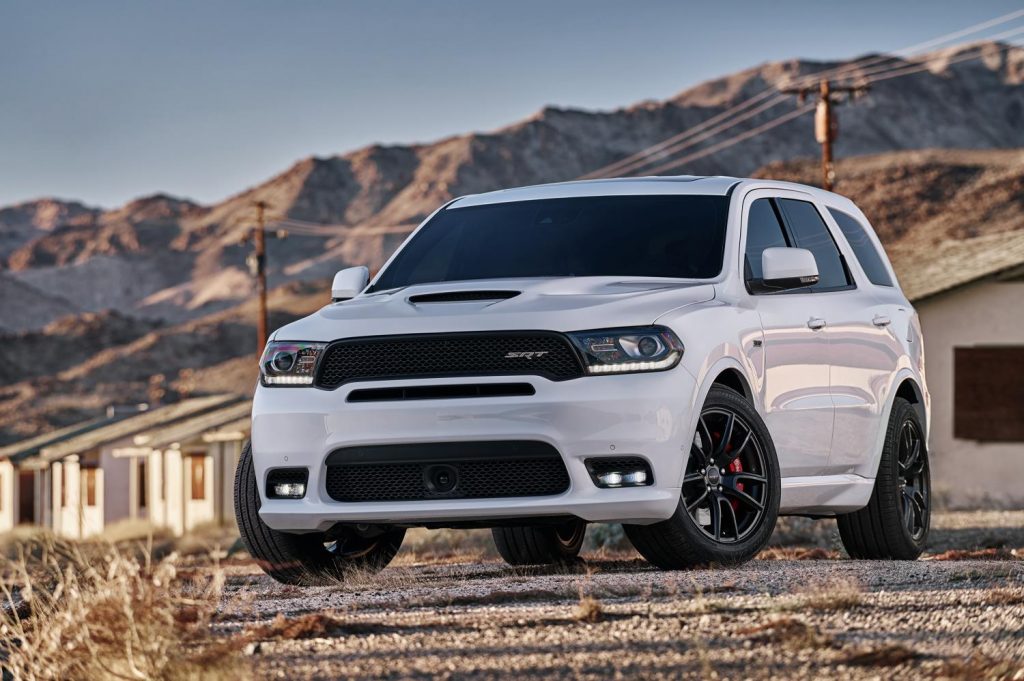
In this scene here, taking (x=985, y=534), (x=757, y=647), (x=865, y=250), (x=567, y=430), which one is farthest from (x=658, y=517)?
(x=985, y=534)

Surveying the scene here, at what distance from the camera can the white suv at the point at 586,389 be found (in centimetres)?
728

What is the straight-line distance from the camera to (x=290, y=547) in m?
8.15

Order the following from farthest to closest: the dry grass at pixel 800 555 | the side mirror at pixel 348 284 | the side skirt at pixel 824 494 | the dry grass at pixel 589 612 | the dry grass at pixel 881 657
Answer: the dry grass at pixel 800 555 < the side mirror at pixel 348 284 < the side skirt at pixel 824 494 < the dry grass at pixel 589 612 < the dry grass at pixel 881 657

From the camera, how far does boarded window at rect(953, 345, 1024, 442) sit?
1088 inches

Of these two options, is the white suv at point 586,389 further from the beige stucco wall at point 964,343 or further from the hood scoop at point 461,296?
the beige stucco wall at point 964,343

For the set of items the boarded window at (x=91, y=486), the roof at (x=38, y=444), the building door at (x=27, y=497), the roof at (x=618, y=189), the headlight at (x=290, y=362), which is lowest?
the building door at (x=27, y=497)

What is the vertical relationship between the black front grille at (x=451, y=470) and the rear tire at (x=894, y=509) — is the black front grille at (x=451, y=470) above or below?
above

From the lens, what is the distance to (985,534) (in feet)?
52.5

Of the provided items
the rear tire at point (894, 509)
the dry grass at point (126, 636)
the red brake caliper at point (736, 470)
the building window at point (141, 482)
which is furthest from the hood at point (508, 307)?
the building window at point (141, 482)

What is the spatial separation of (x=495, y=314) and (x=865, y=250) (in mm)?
3534

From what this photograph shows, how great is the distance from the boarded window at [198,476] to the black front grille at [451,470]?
1813 inches

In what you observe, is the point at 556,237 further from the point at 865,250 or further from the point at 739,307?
the point at 865,250

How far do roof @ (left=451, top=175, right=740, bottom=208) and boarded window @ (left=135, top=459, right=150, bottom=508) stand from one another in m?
52.2

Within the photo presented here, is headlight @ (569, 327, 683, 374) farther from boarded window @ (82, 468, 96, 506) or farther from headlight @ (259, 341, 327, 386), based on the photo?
boarded window @ (82, 468, 96, 506)
